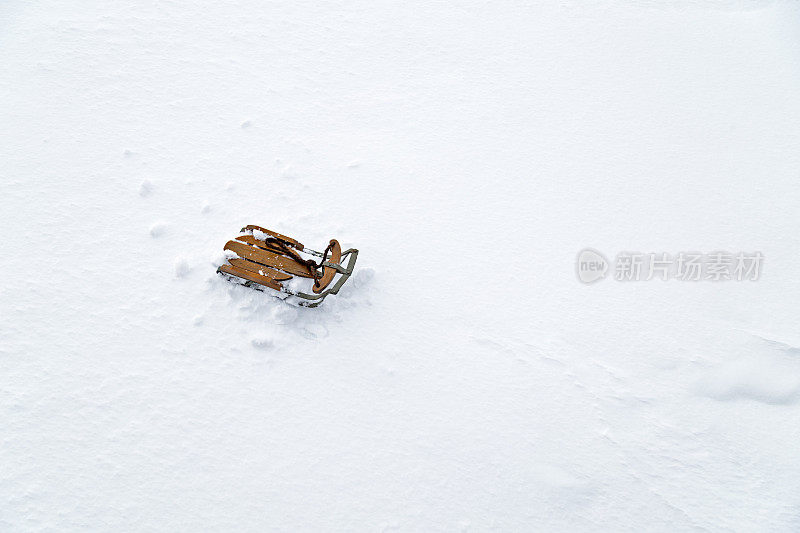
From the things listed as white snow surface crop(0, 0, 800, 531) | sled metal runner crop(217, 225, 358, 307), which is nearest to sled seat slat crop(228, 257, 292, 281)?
sled metal runner crop(217, 225, 358, 307)

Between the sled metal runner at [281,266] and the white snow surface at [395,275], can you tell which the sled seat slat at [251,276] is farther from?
the white snow surface at [395,275]

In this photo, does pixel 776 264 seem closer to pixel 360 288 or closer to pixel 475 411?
pixel 475 411

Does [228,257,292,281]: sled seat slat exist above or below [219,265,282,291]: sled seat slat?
above

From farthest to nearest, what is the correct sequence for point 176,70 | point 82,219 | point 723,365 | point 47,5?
1. point 47,5
2. point 176,70
3. point 82,219
4. point 723,365

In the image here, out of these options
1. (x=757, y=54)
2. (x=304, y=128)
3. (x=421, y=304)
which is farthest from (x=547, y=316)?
(x=757, y=54)

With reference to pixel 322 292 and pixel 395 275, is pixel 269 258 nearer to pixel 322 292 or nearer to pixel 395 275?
pixel 322 292

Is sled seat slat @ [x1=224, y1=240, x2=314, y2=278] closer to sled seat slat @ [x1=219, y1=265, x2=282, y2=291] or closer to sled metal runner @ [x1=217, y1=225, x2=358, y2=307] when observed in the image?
sled metal runner @ [x1=217, y1=225, x2=358, y2=307]

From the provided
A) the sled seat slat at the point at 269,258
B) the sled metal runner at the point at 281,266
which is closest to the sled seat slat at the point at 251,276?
the sled metal runner at the point at 281,266
